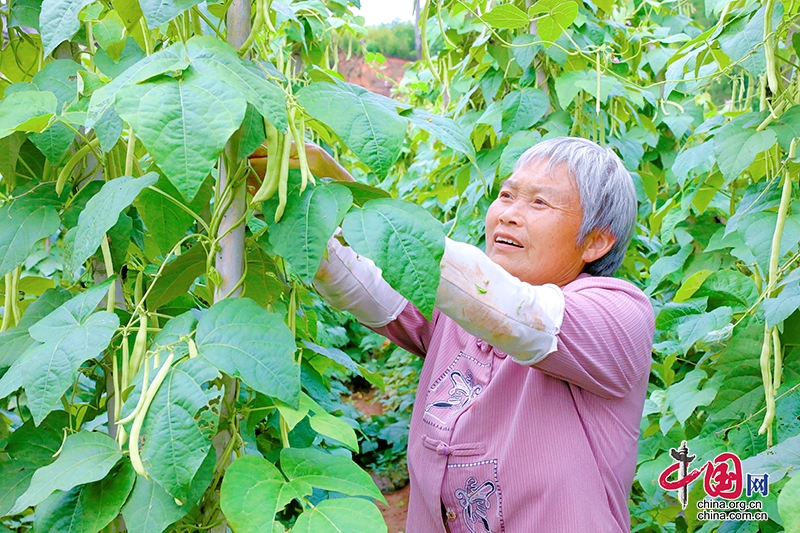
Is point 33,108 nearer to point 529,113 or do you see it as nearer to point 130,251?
point 130,251

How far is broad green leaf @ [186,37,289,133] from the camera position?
2.92ft

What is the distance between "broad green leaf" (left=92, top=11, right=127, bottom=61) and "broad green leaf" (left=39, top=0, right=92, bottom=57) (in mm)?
163

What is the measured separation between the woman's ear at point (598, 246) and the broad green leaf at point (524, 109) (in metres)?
0.98

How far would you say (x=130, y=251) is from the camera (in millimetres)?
1362

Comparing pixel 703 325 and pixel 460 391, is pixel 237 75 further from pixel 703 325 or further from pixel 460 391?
pixel 703 325

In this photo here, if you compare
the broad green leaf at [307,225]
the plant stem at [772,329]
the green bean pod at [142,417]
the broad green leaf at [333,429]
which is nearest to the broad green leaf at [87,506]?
the green bean pod at [142,417]

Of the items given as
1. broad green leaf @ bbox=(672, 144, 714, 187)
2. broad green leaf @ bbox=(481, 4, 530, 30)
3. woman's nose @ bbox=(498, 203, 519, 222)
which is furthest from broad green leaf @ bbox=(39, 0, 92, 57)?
broad green leaf @ bbox=(672, 144, 714, 187)

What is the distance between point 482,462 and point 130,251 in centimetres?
73

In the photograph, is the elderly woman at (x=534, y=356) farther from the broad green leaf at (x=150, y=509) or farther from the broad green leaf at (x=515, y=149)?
the broad green leaf at (x=515, y=149)

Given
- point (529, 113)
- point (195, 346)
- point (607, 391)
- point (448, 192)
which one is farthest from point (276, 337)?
point (448, 192)

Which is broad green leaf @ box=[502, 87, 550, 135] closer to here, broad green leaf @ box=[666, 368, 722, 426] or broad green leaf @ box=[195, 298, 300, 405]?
broad green leaf @ box=[666, 368, 722, 426]

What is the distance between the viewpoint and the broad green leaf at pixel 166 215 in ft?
3.77

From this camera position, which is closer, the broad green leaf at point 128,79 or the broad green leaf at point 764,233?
the broad green leaf at point 128,79

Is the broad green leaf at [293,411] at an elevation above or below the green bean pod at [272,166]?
below
